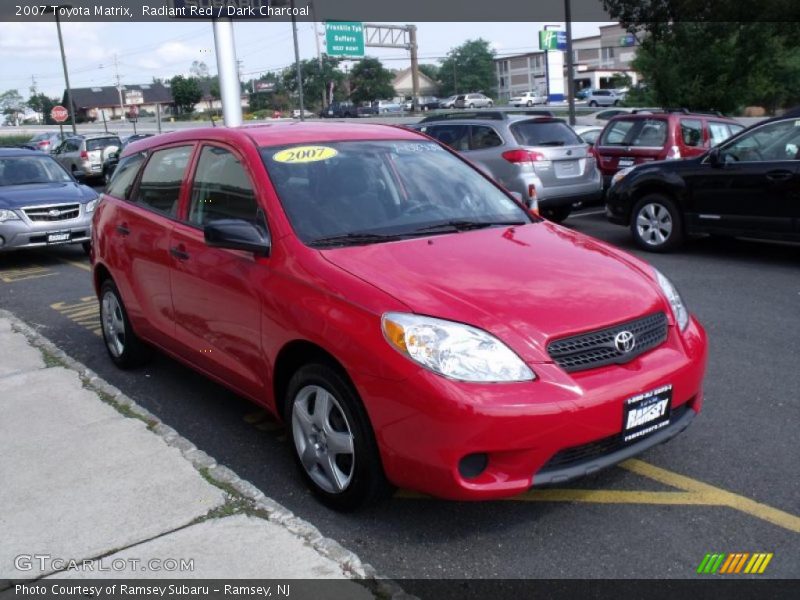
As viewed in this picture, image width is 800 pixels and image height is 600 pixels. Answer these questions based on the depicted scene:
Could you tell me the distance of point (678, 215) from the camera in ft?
31.2

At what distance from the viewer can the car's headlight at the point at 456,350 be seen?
312 cm

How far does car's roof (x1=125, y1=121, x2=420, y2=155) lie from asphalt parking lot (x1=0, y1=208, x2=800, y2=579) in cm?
167

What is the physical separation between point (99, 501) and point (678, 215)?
772 centimetres

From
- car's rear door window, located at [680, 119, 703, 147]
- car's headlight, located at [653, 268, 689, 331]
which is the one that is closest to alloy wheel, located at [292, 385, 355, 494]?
car's headlight, located at [653, 268, 689, 331]

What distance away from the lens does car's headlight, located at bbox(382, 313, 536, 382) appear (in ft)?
10.2

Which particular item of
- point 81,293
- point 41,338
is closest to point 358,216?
point 41,338

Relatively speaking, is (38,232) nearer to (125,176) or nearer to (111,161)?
(125,176)

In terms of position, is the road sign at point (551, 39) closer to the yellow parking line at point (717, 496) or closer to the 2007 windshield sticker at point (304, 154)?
the 2007 windshield sticker at point (304, 154)

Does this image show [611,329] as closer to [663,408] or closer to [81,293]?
[663,408]

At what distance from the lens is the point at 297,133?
4.59 metres

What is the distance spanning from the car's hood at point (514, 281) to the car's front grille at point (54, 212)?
27.7ft

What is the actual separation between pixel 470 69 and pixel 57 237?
11562 cm

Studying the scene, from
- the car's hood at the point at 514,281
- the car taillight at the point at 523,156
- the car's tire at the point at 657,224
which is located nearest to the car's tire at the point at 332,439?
the car's hood at the point at 514,281

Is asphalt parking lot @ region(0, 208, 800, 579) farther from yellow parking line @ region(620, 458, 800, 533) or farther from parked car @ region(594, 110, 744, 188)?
parked car @ region(594, 110, 744, 188)
